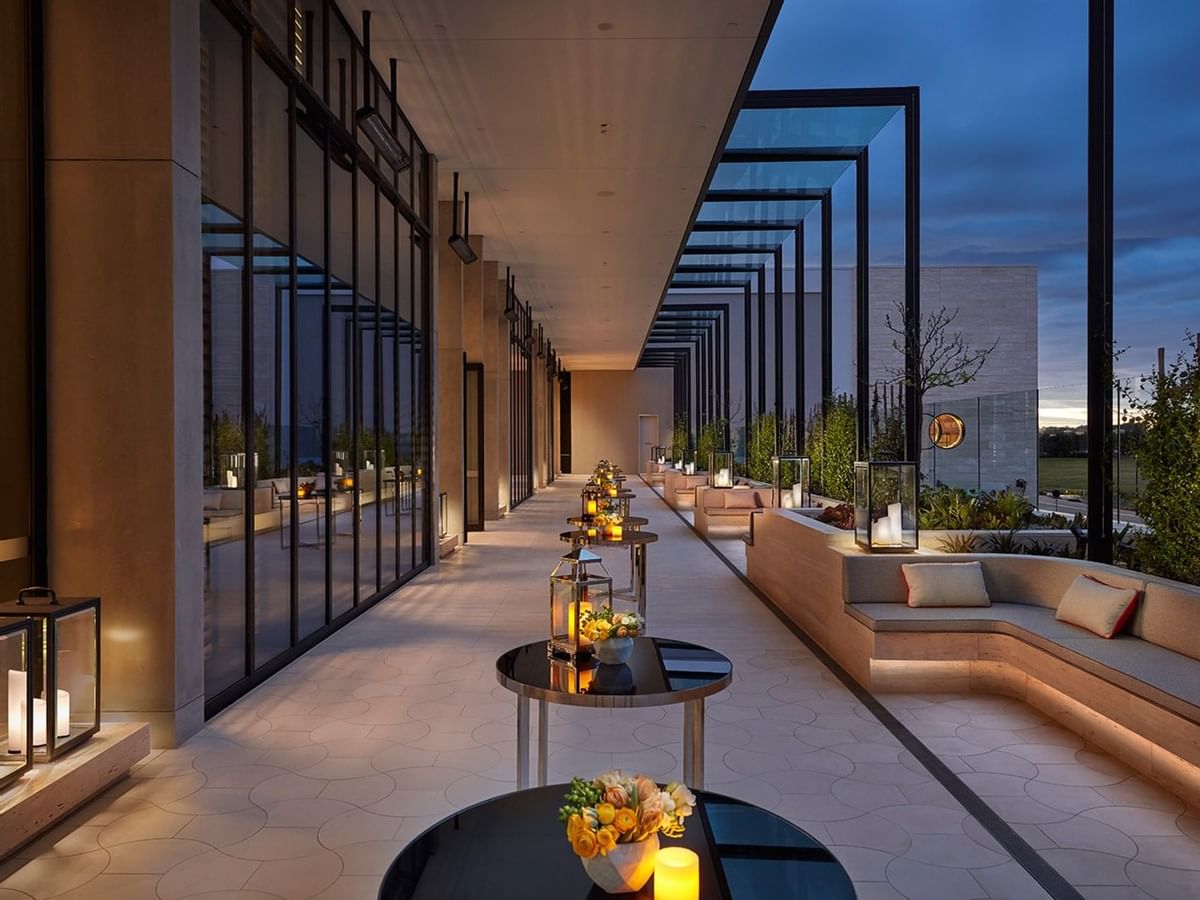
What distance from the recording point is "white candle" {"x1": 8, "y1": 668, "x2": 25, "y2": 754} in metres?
3.17

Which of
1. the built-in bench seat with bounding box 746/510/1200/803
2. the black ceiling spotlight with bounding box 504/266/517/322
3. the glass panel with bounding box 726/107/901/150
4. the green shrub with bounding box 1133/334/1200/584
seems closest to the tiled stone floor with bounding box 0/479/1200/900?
the built-in bench seat with bounding box 746/510/1200/803

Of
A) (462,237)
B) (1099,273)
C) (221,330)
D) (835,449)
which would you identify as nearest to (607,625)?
(221,330)

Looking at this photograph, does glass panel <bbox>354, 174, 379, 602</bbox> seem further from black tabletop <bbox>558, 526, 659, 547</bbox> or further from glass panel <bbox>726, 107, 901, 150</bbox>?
glass panel <bbox>726, 107, 901, 150</bbox>

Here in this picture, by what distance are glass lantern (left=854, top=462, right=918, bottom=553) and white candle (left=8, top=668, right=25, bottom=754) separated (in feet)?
15.3

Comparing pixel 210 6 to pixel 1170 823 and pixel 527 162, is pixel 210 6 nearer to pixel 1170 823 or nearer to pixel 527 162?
pixel 527 162

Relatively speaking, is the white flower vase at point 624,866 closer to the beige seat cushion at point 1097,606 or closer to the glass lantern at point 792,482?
the beige seat cushion at point 1097,606

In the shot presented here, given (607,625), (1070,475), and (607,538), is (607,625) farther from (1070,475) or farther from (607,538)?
(1070,475)

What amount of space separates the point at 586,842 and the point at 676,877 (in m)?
0.18

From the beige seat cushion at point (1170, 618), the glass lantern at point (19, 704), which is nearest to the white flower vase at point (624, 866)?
the glass lantern at point (19, 704)

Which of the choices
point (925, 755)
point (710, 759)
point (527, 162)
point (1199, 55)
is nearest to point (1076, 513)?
point (1199, 55)

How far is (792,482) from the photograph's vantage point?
38.5ft

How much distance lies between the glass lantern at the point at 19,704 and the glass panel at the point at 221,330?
4.20ft

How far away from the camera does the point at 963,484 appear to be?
420 inches

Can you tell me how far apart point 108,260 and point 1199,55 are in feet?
20.6
